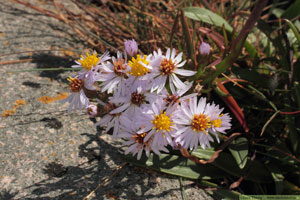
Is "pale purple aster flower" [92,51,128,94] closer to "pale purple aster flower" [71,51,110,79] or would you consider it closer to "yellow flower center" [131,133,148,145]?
"pale purple aster flower" [71,51,110,79]

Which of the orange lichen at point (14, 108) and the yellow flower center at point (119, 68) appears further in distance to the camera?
the orange lichen at point (14, 108)

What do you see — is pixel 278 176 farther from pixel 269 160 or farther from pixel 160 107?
pixel 160 107

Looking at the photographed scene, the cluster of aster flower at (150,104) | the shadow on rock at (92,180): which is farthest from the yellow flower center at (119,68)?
the shadow on rock at (92,180)

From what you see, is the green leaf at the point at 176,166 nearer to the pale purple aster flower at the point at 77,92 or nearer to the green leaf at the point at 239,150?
the green leaf at the point at 239,150

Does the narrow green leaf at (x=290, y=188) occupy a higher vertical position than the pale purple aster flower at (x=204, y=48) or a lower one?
lower

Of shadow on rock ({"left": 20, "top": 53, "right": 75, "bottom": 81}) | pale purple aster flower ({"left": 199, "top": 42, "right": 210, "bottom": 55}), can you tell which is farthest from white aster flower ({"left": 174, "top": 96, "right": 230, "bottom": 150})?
shadow on rock ({"left": 20, "top": 53, "right": 75, "bottom": 81})

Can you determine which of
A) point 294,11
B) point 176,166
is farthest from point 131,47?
point 294,11
